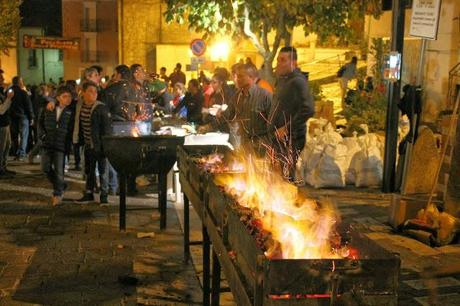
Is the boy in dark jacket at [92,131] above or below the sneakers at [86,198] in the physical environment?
above

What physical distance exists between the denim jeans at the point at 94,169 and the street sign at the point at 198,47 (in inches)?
372

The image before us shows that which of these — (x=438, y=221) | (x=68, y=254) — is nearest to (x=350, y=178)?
(x=438, y=221)

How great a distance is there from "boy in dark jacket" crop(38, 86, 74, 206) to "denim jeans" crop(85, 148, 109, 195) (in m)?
0.39

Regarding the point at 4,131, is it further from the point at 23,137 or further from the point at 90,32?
the point at 90,32

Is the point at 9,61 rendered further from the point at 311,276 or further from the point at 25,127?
the point at 311,276

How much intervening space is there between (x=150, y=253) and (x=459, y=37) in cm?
949

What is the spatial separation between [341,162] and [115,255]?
4.92 meters

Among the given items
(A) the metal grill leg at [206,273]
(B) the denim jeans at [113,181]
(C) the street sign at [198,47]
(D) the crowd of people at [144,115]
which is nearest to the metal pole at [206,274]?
(A) the metal grill leg at [206,273]

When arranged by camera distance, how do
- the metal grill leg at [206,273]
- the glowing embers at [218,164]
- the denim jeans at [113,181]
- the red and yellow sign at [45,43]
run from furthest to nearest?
1. the red and yellow sign at [45,43]
2. the denim jeans at [113,181]
3. the glowing embers at [218,164]
4. the metal grill leg at [206,273]

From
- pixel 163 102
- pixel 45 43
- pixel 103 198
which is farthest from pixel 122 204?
pixel 45 43

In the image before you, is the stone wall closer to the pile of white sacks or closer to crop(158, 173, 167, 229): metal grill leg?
the pile of white sacks

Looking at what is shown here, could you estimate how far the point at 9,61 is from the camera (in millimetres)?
47688

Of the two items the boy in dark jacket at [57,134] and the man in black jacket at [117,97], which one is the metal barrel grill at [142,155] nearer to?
the boy in dark jacket at [57,134]

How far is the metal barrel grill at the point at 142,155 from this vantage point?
7918mm
